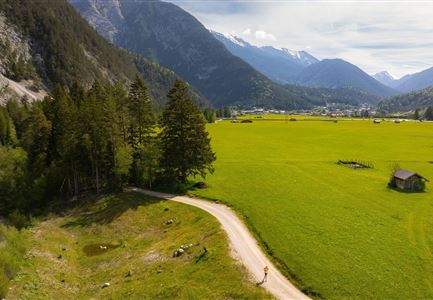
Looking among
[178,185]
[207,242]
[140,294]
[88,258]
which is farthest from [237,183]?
[140,294]

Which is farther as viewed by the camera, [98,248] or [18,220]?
[18,220]

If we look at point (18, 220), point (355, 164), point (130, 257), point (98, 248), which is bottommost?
point (98, 248)

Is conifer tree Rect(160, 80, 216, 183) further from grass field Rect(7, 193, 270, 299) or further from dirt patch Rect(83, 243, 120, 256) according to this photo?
dirt patch Rect(83, 243, 120, 256)

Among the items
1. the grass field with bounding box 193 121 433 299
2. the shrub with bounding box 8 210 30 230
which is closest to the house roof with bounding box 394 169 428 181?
the grass field with bounding box 193 121 433 299

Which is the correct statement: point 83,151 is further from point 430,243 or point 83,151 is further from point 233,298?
point 430,243

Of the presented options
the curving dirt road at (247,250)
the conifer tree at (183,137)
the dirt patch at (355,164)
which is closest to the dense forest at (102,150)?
the conifer tree at (183,137)

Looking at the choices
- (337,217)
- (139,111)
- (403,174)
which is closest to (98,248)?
(139,111)

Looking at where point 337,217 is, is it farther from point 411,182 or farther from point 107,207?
point 107,207
